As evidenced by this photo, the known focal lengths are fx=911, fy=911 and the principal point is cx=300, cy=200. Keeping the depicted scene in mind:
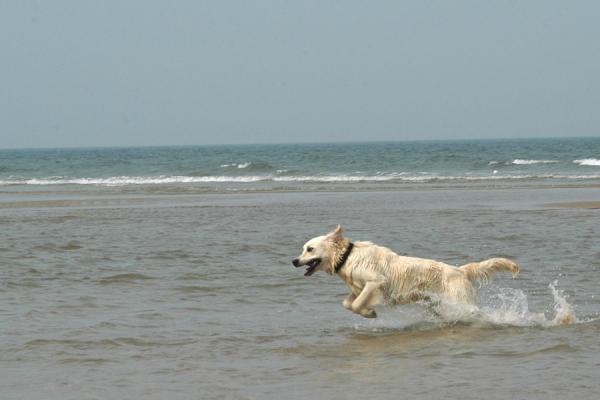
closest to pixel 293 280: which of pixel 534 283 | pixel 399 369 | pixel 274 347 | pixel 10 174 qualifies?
pixel 534 283

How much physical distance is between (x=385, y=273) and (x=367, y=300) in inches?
12.7

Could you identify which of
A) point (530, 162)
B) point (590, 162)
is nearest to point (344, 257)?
point (590, 162)

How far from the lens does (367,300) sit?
8.46 meters

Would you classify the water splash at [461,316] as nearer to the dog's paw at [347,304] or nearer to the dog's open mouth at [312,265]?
the dog's paw at [347,304]

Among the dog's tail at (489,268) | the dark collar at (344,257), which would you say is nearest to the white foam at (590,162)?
the dog's tail at (489,268)

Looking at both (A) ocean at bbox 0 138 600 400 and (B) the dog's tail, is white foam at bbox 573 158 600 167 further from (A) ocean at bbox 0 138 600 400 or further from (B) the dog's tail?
(B) the dog's tail

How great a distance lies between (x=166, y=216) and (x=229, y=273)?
9509mm

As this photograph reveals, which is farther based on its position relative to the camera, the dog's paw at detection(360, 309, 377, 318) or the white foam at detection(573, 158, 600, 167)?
the white foam at detection(573, 158, 600, 167)

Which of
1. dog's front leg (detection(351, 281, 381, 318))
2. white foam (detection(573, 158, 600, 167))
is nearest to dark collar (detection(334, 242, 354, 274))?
dog's front leg (detection(351, 281, 381, 318))

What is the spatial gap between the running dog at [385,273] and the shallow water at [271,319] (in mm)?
204

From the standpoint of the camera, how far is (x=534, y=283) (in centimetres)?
1062

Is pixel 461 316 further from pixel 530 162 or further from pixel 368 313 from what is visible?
pixel 530 162

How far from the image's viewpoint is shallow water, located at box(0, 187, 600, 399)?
630 cm

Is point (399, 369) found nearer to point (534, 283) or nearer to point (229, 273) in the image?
point (534, 283)
